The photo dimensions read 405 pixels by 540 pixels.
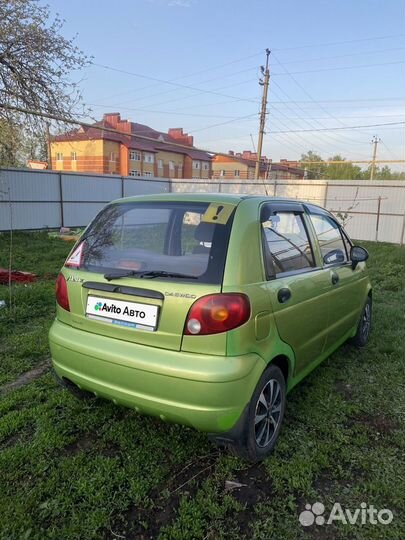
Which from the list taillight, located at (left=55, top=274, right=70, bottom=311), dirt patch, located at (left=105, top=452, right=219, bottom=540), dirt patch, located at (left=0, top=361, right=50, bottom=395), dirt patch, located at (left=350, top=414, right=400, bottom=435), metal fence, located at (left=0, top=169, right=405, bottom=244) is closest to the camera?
dirt patch, located at (left=105, top=452, right=219, bottom=540)

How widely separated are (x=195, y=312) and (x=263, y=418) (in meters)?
0.82

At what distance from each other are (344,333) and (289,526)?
6.73 feet

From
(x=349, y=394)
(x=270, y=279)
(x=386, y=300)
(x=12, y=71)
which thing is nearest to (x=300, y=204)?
(x=270, y=279)

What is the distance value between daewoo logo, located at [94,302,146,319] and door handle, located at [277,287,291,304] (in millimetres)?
A: 808

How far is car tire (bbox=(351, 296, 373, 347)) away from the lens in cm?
408

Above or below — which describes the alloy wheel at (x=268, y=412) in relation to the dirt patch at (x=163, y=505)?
above

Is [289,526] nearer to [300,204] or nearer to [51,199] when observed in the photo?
[300,204]

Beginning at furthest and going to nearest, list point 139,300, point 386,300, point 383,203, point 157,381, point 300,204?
point 383,203
point 386,300
point 300,204
point 139,300
point 157,381

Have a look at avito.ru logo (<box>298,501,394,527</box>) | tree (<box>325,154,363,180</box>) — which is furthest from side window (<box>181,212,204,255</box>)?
tree (<box>325,154,363,180</box>)

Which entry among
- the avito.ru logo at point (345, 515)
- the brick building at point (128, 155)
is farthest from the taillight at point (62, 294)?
the brick building at point (128, 155)

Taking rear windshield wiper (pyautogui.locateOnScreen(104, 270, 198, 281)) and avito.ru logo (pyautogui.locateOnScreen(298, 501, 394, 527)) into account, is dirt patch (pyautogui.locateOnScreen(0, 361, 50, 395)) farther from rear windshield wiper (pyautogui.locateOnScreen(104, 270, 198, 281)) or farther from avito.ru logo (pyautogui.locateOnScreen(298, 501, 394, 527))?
avito.ru logo (pyautogui.locateOnScreen(298, 501, 394, 527))

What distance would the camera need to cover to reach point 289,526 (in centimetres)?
184

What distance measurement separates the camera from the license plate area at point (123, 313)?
2066 mm

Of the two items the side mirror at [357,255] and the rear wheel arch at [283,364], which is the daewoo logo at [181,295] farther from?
the side mirror at [357,255]
